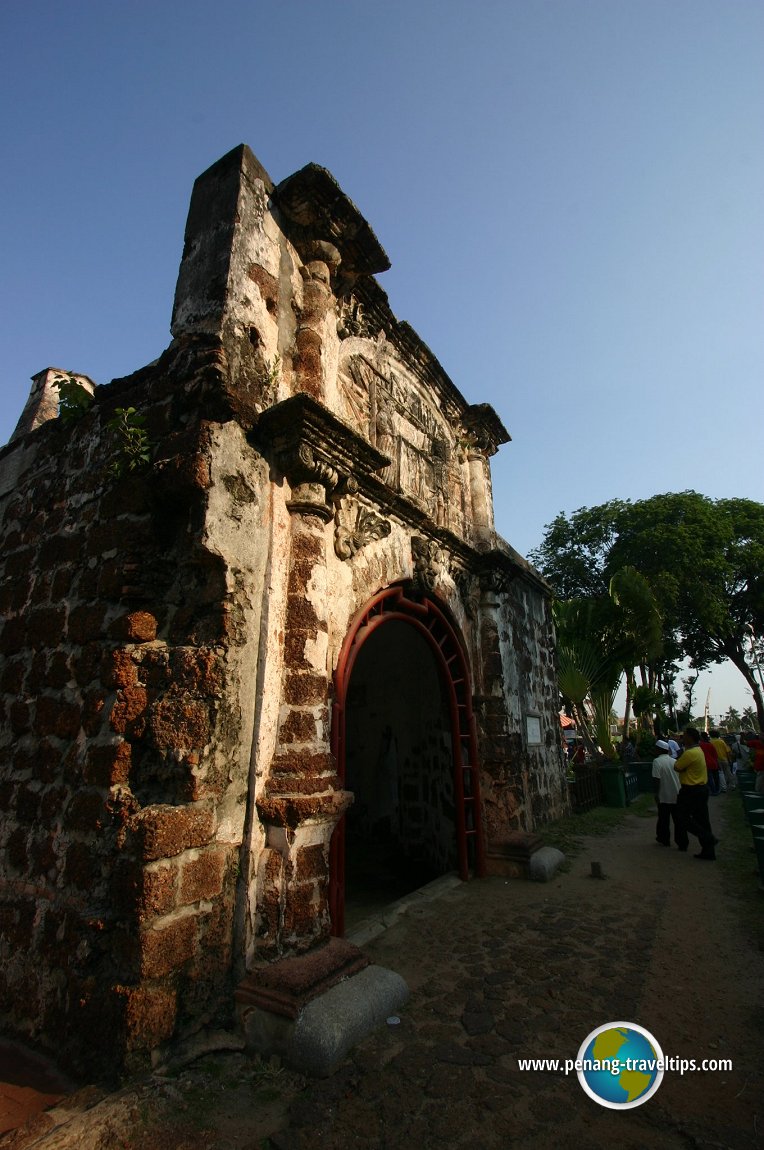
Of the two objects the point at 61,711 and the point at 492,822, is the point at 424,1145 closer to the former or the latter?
the point at 61,711

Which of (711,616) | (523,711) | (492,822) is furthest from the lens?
(711,616)

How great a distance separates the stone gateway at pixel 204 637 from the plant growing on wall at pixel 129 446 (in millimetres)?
14

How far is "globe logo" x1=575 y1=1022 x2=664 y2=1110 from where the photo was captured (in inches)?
91.1

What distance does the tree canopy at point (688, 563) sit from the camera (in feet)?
65.2

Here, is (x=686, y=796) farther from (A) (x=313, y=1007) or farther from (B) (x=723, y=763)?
(B) (x=723, y=763)

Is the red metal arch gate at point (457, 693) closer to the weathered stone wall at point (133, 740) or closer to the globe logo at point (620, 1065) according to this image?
the weathered stone wall at point (133, 740)

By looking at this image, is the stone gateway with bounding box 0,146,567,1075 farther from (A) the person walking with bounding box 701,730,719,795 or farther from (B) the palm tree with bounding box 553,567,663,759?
(B) the palm tree with bounding box 553,567,663,759

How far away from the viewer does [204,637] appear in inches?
118

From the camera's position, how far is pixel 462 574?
651 centimetres

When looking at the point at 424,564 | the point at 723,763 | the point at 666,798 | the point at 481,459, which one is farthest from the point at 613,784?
the point at 424,564

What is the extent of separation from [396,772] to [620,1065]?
542 cm

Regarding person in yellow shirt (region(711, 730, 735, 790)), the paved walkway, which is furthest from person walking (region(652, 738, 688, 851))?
person in yellow shirt (region(711, 730, 735, 790))

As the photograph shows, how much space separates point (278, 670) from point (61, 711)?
1.26 meters

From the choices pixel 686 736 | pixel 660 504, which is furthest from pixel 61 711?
pixel 660 504
